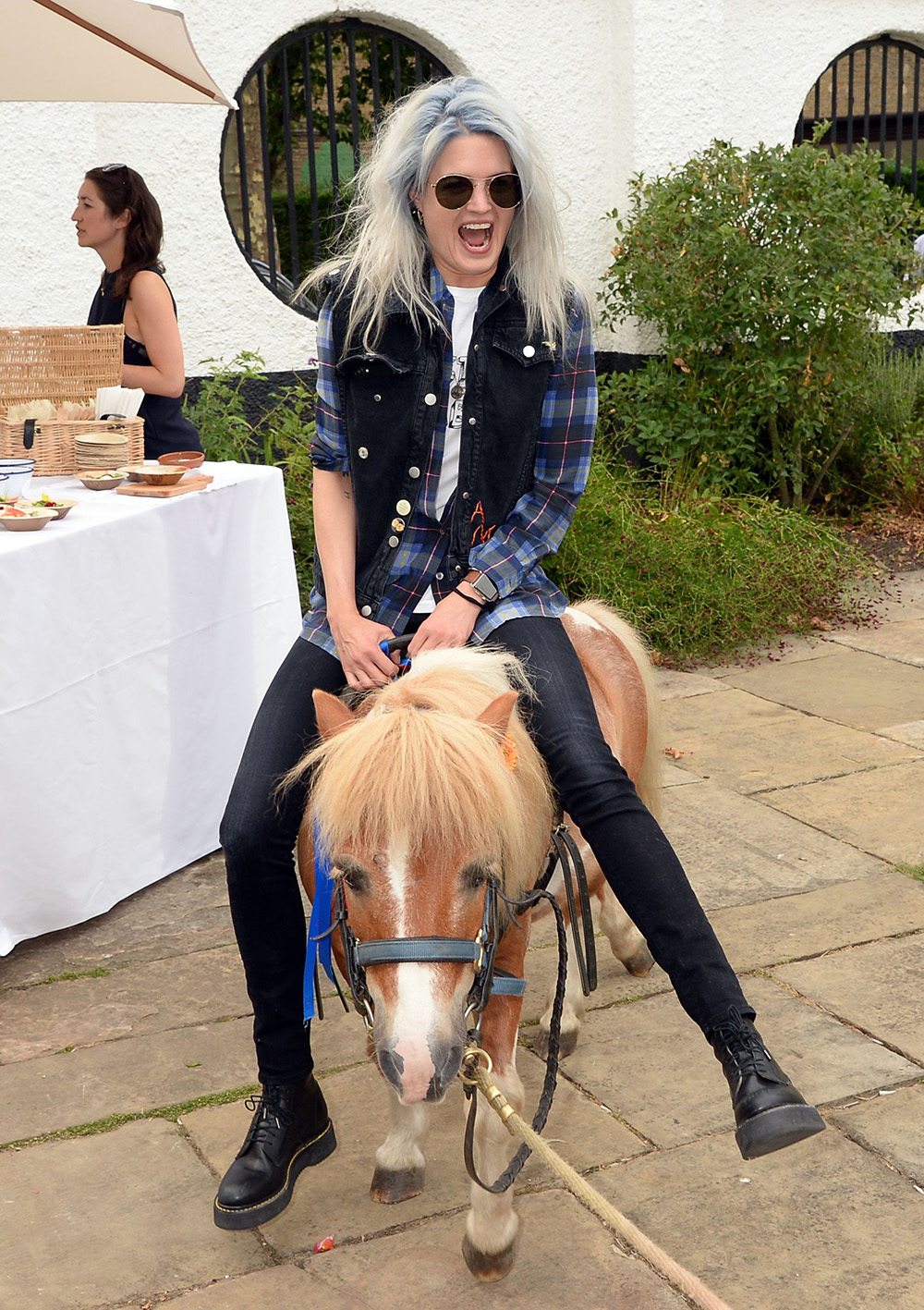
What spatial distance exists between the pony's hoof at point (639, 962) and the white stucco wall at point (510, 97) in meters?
4.86

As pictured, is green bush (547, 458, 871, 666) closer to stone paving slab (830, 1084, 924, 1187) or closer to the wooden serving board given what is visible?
the wooden serving board

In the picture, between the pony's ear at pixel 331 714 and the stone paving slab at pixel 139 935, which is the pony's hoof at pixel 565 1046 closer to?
the stone paving slab at pixel 139 935

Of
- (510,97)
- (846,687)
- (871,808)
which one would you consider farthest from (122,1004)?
(510,97)

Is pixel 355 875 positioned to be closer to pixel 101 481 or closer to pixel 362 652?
pixel 362 652

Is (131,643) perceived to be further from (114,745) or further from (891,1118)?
(891,1118)

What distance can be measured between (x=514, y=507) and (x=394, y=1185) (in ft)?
4.49

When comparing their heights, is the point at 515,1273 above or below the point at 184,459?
below

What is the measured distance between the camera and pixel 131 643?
372 cm

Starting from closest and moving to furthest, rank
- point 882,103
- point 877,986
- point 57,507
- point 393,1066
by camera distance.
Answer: point 393,1066 < point 877,986 < point 57,507 < point 882,103

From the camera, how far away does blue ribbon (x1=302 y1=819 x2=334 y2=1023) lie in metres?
2.19

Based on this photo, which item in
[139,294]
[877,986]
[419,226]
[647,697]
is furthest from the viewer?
[139,294]

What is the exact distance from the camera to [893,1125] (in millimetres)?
2684

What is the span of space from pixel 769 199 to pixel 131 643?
5158 millimetres

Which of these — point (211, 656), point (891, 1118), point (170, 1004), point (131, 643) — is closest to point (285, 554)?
point (211, 656)
